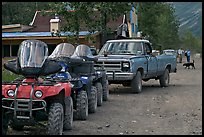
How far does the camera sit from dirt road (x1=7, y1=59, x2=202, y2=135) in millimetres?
8944

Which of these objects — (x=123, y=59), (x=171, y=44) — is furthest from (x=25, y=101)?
(x=171, y=44)

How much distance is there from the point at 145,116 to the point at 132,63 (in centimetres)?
461

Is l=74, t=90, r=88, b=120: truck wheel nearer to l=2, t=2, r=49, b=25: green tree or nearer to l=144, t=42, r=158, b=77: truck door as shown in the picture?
l=144, t=42, r=158, b=77: truck door

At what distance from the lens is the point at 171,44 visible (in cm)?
8444

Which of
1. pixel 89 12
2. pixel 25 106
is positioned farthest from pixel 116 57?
pixel 25 106

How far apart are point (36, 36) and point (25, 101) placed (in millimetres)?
24638

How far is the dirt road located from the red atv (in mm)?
720

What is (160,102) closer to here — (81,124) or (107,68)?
(107,68)

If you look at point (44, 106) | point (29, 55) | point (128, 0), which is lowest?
point (44, 106)

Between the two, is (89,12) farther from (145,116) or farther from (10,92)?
(10,92)

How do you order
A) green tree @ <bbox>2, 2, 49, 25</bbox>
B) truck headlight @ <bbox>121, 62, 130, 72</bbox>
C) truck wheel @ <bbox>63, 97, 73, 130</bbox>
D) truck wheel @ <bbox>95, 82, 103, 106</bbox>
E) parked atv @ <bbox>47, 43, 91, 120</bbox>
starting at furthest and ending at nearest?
green tree @ <bbox>2, 2, 49, 25</bbox>, truck headlight @ <bbox>121, 62, 130, 72</bbox>, truck wheel @ <bbox>95, 82, 103, 106</bbox>, parked atv @ <bbox>47, 43, 91, 120</bbox>, truck wheel @ <bbox>63, 97, 73, 130</bbox>

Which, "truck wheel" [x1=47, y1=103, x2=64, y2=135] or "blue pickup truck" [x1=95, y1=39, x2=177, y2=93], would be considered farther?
"blue pickup truck" [x1=95, y1=39, x2=177, y2=93]

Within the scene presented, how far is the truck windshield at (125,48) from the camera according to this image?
54.5ft

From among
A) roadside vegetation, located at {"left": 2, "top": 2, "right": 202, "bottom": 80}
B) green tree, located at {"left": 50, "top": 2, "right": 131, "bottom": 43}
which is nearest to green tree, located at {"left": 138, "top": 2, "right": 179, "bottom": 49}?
roadside vegetation, located at {"left": 2, "top": 2, "right": 202, "bottom": 80}
